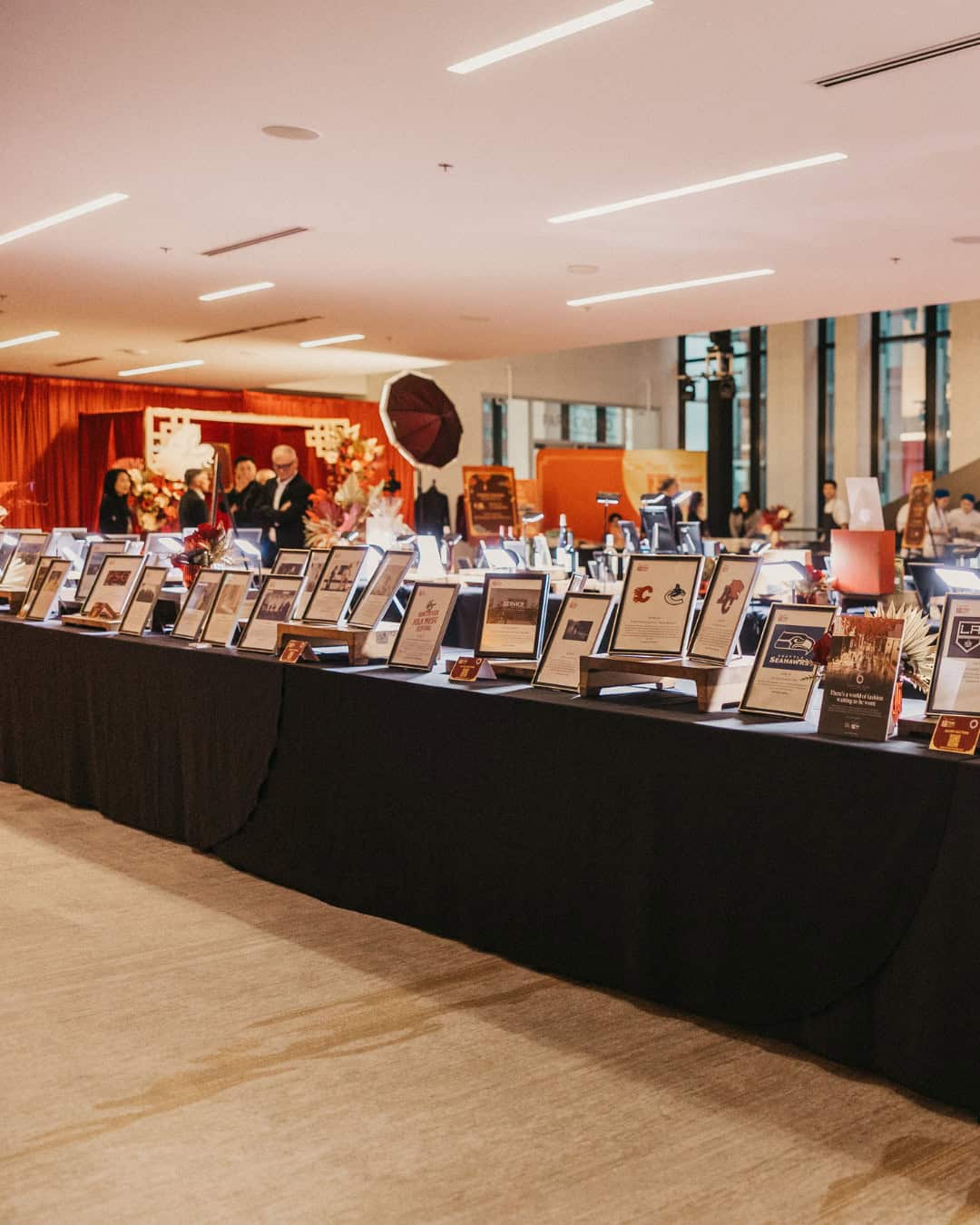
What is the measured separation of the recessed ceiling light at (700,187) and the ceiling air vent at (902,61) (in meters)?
1.06

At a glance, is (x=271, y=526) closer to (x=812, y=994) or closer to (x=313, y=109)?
(x=313, y=109)

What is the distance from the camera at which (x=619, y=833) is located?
2867 mm

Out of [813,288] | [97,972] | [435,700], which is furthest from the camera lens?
[813,288]

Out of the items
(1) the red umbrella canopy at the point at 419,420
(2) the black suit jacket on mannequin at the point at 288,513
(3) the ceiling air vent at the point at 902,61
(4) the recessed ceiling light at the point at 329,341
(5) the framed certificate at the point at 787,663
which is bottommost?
(5) the framed certificate at the point at 787,663

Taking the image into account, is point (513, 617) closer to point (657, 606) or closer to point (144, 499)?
point (657, 606)

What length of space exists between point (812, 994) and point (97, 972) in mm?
1613


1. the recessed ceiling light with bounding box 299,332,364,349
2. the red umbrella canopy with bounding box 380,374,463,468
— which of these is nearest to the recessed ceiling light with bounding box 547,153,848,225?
the red umbrella canopy with bounding box 380,374,463,468

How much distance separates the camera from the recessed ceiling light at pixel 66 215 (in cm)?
709

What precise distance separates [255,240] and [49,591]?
3577 millimetres

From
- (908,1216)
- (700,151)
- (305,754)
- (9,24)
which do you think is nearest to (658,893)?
(908,1216)

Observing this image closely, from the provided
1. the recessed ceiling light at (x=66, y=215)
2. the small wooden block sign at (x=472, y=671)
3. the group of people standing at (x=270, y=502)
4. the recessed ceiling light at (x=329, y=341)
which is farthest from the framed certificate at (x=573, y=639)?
the recessed ceiling light at (x=329, y=341)

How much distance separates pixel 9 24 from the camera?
4.59 metres

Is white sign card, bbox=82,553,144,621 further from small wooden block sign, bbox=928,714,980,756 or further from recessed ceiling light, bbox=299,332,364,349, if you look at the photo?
recessed ceiling light, bbox=299,332,364,349

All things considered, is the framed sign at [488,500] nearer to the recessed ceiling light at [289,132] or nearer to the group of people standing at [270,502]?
the group of people standing at [270,502]
